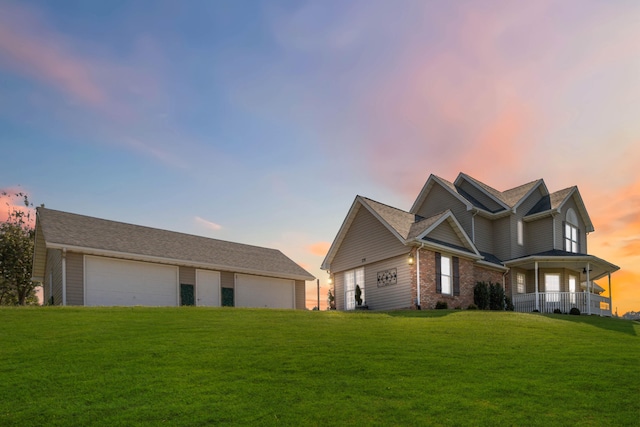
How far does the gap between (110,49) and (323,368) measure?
47.8 ft

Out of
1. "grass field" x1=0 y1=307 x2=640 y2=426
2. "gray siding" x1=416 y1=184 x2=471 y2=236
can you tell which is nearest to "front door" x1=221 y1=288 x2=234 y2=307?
"grass field" x1=0 y1=307 x2=640 y2=426

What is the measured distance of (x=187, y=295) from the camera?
96.9ft

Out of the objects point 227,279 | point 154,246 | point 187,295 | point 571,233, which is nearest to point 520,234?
point 571,233

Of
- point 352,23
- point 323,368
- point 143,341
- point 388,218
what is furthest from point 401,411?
point 388,218

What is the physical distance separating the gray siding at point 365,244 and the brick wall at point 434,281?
128 centimetres

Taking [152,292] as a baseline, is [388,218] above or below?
above

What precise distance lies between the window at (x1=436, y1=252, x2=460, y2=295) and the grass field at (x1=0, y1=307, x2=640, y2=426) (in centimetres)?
889

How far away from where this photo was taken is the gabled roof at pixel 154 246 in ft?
84.6

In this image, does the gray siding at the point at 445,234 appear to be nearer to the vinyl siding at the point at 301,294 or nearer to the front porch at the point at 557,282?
the front porch at the point at 557,282

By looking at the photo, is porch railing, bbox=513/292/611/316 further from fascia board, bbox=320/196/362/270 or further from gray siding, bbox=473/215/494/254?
fascia board, bbox=320/196/362/270

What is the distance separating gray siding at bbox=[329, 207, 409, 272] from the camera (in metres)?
26.4

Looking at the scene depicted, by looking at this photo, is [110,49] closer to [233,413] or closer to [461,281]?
[233,413]

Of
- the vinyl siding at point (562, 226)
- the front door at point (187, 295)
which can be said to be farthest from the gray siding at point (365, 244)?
the vinyl siding at point (562, 226)

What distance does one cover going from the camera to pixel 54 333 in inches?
572
